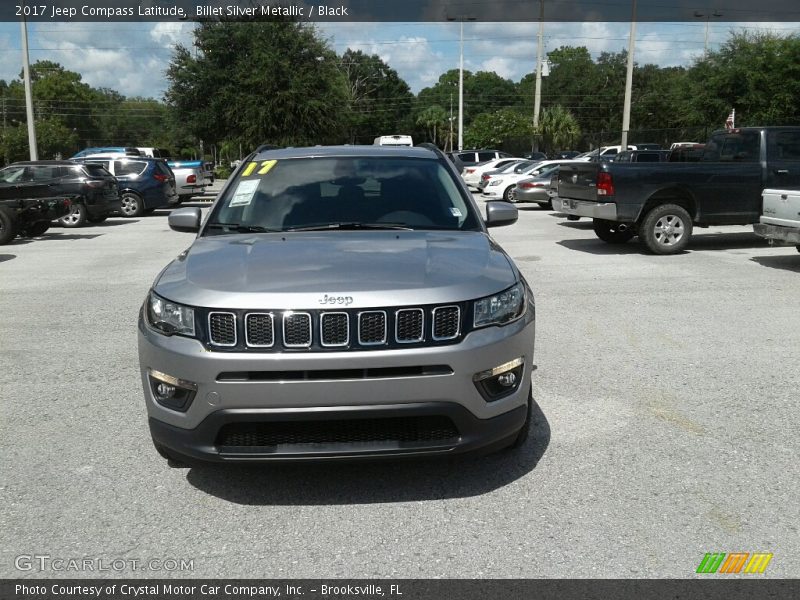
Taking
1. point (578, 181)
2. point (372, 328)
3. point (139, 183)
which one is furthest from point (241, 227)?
point (139, 183)

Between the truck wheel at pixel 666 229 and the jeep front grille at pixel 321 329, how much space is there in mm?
9879

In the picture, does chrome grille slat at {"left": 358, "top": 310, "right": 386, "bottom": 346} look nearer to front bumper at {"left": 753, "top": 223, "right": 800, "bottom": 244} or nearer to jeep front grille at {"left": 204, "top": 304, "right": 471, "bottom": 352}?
jeep front grille at {"left": 204, "top": 304, "right": 471, "bottom": 352}

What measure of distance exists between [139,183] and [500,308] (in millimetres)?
21371

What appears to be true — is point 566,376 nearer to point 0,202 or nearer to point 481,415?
point 481,415

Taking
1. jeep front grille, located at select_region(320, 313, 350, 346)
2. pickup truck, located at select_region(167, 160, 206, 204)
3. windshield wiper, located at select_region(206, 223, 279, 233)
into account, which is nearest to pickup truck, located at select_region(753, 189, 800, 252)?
windshield wiper, located at select_region(206, 223, 279, 233)

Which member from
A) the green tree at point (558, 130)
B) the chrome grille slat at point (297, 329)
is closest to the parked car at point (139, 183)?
the chrome grille slat at point (297, 329)

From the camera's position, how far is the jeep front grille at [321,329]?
335cm

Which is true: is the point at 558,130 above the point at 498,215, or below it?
above

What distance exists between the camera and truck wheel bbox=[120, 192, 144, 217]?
2300cm

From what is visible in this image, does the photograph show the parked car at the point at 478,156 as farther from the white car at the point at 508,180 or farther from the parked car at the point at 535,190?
the parked car at the point at 535,190

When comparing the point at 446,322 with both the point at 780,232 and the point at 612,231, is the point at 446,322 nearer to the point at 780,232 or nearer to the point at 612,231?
the point at 780,232

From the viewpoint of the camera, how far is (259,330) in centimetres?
337

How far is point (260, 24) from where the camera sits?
3406 centimetres

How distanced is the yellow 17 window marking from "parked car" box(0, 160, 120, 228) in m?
15.4
